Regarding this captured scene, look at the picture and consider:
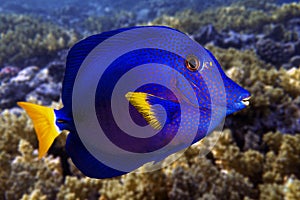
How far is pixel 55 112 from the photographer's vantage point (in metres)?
0.86

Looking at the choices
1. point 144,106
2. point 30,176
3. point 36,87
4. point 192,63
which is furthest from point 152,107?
point 36,87

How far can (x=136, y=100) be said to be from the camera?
727 millimetres

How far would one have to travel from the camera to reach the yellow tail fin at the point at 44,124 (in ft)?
2.79

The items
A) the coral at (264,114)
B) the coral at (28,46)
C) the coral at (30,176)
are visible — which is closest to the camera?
the coral at (30,176)

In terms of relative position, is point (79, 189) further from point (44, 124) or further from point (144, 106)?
point (144, 106)

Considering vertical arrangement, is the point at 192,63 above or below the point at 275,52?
above

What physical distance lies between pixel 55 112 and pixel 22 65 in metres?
6.72

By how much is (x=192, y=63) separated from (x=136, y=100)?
218mm

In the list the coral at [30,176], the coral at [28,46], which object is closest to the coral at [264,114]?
the coral at [30,176]

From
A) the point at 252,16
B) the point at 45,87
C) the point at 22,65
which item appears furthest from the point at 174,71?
the point at 252,16

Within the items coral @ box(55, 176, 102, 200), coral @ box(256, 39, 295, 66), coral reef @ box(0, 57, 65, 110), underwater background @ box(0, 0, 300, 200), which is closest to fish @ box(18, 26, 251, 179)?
underwater background @ box(0, 0, 300, 200)

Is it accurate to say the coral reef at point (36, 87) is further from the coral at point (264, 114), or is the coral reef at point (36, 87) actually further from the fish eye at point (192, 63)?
the fish eye at point (192, 63)

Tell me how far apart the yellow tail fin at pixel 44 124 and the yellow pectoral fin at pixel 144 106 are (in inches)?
11.3

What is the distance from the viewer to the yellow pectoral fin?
2.37ft
